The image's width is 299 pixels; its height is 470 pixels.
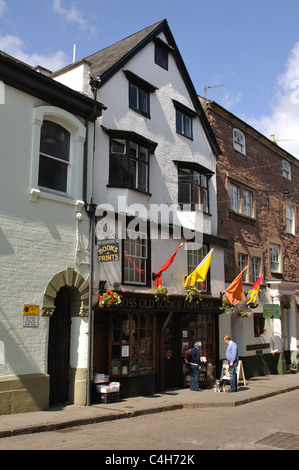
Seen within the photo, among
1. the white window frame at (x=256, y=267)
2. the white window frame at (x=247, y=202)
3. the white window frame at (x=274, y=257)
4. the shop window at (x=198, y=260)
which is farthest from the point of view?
the white window frame at (x=274, y=257)

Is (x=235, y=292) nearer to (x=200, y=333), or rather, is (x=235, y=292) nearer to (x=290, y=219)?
(x=200, y=333)

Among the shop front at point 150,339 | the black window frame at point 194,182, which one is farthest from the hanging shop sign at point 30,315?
the black window frame at point 194,182

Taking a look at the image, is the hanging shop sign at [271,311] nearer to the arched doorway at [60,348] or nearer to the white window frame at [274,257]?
the white window frame at [274,257]

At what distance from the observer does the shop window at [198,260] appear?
17.1 m

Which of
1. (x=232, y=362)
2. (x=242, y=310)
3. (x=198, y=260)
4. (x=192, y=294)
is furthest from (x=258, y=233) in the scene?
(x=232, y=362)

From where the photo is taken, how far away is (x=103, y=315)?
45.2 ft

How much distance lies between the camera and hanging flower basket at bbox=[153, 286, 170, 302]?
47.6ft

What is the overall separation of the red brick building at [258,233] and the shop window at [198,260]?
1.72 m

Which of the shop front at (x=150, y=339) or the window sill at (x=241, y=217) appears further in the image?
the window sill at (x=241, y=217)

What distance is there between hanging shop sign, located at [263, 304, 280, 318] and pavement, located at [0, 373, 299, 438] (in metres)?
3.26

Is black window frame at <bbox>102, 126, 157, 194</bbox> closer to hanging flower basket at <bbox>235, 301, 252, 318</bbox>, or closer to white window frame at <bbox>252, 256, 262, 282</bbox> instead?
hanging flower basket at <bbox>235, 301, 252, 318</bbox>

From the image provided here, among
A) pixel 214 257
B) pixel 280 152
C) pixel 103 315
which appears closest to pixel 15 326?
pixel 103 315

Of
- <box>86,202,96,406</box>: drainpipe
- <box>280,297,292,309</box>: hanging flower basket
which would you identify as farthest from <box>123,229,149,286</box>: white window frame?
<box>280,297,292,309</box>: hanging flower basket
